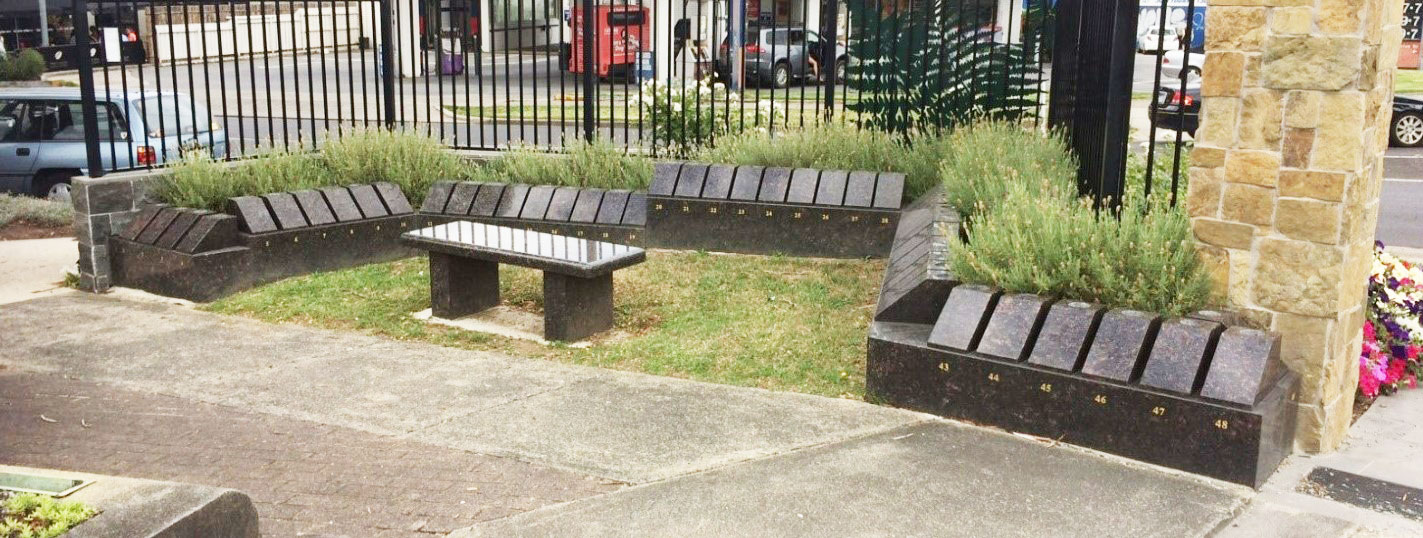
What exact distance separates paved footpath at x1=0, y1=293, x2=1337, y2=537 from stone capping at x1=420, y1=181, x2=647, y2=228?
259cm

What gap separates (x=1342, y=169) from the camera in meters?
5.05

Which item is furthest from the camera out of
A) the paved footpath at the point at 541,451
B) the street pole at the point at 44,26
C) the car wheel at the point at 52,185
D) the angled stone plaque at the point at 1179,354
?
the street pole at the point at 44,26

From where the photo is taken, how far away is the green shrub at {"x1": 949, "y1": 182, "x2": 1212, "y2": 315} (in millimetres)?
5410

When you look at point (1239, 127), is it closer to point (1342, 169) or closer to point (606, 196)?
point (1342, 169)

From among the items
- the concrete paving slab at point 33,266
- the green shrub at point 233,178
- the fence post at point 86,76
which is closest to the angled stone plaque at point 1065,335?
the green shrub at point 233,178

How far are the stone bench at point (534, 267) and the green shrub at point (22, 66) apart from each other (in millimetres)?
31035

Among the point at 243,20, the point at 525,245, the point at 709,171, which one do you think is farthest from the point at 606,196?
the point at 243,20

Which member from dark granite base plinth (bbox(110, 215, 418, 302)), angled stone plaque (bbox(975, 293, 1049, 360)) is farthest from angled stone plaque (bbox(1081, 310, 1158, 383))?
dark granite base plinth (bbox(110, 215, 418, 302))

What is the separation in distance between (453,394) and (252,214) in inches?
133

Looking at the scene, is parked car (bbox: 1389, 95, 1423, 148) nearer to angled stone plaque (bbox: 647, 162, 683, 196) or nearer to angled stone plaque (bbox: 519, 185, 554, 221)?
angled stone plaque (bbox: 647, 162, 683, 196)

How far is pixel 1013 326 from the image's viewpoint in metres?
5.48

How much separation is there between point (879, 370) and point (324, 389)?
9.30ft

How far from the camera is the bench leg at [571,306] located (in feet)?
23.2

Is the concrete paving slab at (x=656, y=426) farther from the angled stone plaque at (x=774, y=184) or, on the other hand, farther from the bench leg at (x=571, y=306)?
the angled stone plaque at (x=774, y=184)
